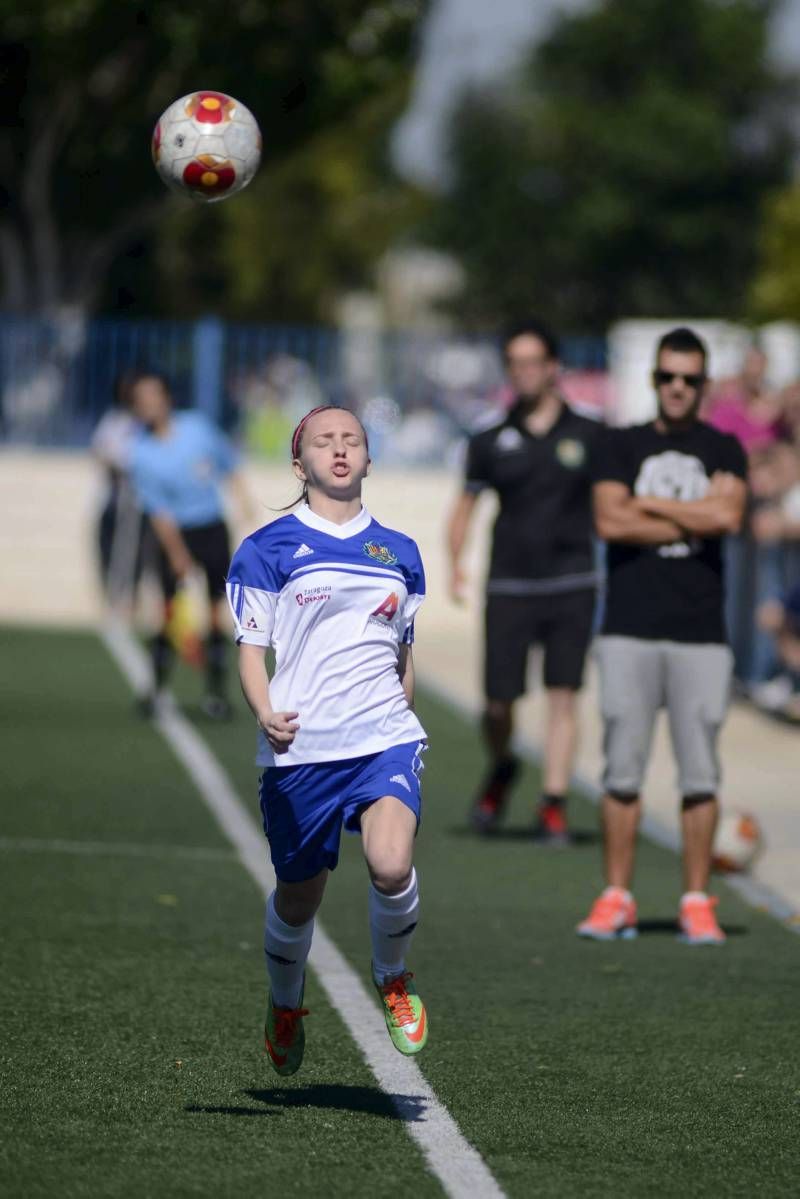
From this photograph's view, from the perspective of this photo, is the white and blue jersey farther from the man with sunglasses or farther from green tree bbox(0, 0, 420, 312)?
green tree bbox(0, 0, 420, 312)

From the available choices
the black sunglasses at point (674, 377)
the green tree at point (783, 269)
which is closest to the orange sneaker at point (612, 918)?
the black sunglasses at point (674, 377)

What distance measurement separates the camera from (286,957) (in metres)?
6.25

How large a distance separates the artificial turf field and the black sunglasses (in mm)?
2105

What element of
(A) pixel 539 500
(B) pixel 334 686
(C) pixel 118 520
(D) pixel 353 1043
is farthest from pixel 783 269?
(B) pixel 334 686

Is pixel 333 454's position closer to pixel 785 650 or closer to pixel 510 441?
pixel 510 441

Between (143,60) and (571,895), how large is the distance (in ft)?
88.5

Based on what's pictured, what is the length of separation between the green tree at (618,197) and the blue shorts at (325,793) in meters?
71.3

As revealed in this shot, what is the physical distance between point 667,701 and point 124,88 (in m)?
28.6

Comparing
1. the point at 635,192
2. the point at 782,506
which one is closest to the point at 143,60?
the point at 782,506

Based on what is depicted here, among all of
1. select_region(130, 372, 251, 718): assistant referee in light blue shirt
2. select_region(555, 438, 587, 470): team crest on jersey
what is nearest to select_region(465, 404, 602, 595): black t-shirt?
select_region(555, 438, 587, 470): team crest on jersey

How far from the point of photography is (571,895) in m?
9.90

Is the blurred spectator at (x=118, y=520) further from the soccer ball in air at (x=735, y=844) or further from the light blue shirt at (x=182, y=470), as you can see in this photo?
the soccer ball in air at (x=735, y=844)

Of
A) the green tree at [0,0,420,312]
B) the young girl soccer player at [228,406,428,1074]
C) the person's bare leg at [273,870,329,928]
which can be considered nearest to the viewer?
the young girl soccer player at [228,406,428,1074]

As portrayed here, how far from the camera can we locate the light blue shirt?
15.0 metres
